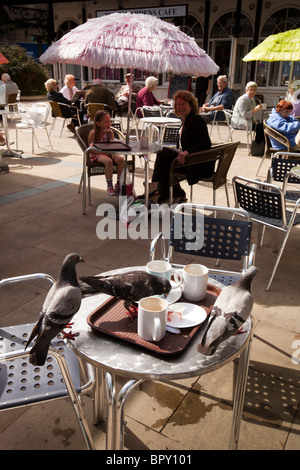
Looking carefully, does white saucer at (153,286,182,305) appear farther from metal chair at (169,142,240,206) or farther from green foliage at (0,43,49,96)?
green foliage at (0,43,49,96)

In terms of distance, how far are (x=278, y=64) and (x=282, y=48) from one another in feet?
25.5

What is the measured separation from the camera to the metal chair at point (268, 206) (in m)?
3.48

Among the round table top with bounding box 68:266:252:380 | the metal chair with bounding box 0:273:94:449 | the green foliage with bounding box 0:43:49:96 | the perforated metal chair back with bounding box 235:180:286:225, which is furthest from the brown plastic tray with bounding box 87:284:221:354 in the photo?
the green foliage with bounding box 0:43:49:96

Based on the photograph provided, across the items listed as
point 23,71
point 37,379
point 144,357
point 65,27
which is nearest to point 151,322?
point 144,357

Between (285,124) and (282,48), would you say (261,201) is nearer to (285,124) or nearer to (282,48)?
(285,124)

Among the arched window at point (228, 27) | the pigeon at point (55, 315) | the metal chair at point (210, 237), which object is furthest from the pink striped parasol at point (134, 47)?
the arched window at point (228, 27)

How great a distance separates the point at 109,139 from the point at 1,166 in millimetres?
2752

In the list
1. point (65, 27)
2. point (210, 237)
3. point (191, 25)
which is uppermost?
point (65, 27)

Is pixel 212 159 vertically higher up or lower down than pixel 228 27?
lower down

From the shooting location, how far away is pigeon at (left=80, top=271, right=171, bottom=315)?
158cm

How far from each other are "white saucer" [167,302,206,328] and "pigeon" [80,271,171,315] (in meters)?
0.09

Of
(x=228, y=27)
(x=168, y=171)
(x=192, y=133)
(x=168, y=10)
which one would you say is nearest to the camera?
(x=192, y=133)

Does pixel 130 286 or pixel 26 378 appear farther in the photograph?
pixel 26 378

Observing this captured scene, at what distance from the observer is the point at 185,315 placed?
164 centimetres
